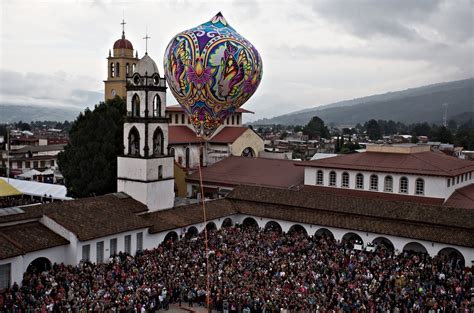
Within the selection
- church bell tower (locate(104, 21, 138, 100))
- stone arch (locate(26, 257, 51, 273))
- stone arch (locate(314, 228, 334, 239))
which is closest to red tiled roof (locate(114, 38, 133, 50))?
church bell tower (locate(104, 21, 138, 100))

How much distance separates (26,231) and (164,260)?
631 cm

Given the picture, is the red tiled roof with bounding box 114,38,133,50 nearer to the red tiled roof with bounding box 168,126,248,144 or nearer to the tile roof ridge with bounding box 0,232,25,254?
the red tiled roof with bounding box 168,126,248,144

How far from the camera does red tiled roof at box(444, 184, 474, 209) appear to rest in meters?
30.6

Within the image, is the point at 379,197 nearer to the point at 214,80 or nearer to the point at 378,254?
the point at 378,254

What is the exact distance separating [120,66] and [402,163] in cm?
3398

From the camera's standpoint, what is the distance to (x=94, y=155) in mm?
35656

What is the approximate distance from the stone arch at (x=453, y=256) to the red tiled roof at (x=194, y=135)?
2360 centimetres

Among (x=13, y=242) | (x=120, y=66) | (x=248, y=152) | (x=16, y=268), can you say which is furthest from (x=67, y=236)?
(x=120, y=66)

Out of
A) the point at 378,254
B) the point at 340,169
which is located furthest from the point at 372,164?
the point at 378,254

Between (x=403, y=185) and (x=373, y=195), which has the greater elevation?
(x=403, y=185)

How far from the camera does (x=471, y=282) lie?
22422mm

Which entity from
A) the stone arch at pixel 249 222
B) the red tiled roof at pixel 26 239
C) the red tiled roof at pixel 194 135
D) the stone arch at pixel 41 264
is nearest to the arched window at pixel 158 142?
the stone arch at pixel 249 222

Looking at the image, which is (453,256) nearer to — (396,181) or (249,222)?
(396,181)

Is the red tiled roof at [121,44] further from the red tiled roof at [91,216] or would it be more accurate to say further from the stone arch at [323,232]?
the stone arch at [323,232]
